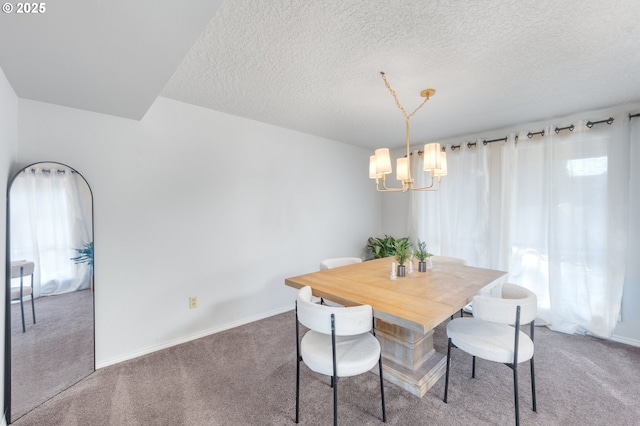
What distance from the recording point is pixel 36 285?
6.22 ft

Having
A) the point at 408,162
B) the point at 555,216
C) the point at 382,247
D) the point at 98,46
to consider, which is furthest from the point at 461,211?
the point at 98,46

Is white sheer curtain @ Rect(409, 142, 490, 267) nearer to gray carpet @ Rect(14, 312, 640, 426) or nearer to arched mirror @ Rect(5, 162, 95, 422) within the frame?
gray carpet @ Rect(14, 312, 640, 426)

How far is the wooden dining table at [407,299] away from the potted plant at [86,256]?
1626mm

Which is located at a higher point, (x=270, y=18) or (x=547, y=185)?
(x=270, y=18)

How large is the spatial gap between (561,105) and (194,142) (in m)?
3.79

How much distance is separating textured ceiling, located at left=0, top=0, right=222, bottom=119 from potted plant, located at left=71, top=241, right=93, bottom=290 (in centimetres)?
114

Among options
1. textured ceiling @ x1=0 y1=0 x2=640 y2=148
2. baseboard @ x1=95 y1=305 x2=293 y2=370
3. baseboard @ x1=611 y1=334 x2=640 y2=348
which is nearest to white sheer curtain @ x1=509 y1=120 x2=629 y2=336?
baseboard @ x1=611 y1=334 x2=640 y2=348

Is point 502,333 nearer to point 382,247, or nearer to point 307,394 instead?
→ point 307,394

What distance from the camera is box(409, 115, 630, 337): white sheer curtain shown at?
106 inches

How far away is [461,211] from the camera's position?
3707 millimetres

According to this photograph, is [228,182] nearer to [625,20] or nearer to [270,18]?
[270,18]


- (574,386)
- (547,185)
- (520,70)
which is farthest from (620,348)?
(520,70)

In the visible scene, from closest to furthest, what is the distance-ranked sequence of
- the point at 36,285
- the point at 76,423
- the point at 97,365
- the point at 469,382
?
the point at 76,423 < the point at 36,285 < the point at 469,382 < the point at 97,365

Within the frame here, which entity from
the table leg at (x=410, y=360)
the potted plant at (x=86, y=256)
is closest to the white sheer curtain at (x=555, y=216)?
the table leg at (x=410, y=360)
